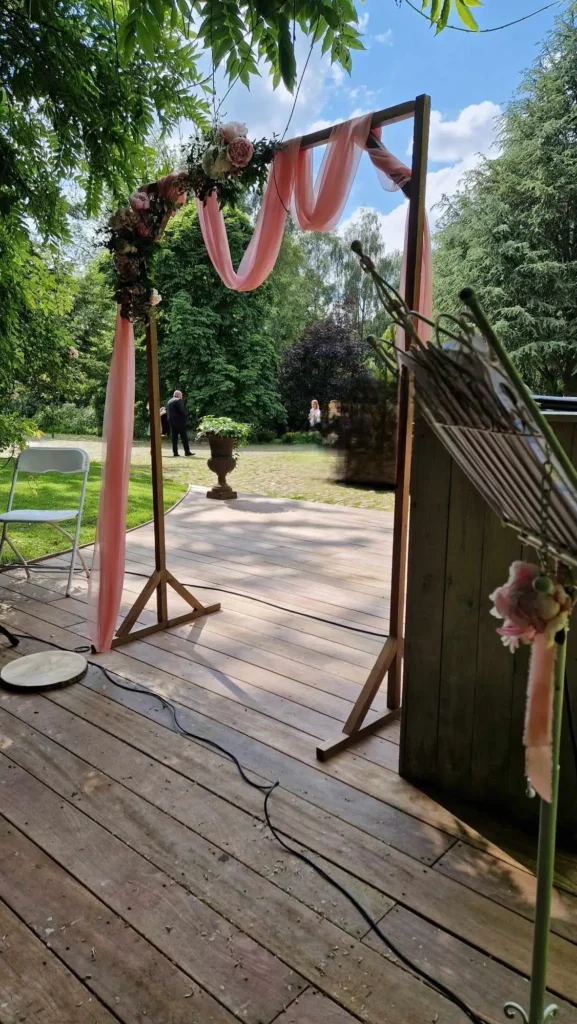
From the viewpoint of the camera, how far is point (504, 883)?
154 cm

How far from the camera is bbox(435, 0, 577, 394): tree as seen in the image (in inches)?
460

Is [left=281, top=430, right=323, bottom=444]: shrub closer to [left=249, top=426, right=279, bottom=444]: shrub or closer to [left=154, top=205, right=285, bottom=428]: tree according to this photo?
[left=249, top=426, right=279, bottom=444]: shrub

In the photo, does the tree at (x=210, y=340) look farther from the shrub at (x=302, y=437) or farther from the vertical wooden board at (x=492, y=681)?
the vertical wooden board at (x=492, y=681)

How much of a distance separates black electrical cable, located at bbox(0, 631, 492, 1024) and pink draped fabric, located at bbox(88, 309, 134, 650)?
241mm

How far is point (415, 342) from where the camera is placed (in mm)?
741

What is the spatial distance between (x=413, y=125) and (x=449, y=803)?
85.8 inches

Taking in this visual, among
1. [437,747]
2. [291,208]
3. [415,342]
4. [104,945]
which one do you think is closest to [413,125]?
[291,208]

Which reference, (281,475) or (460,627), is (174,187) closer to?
(460,627)

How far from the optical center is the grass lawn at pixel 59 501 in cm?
495

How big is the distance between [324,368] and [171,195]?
433 inches

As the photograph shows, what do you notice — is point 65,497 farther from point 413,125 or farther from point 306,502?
point 413,125

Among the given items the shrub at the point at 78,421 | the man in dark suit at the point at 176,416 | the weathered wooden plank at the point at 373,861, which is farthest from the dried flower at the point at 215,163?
the shrub at the point at 78,421

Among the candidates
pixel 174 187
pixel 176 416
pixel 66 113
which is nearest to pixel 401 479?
pixel 174 187

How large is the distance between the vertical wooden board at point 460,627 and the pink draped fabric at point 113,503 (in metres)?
1.63
